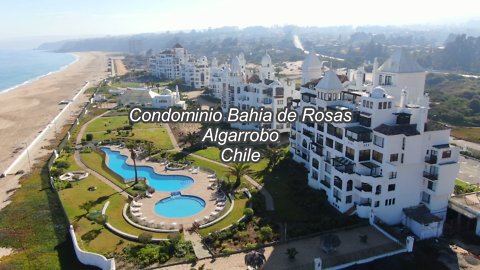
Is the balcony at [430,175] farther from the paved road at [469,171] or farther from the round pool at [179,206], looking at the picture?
the round pool at [179,206]

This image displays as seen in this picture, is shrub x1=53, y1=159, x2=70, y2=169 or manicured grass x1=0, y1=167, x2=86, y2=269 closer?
manicured grass x1=0, y1=167, x2=86, y2=269

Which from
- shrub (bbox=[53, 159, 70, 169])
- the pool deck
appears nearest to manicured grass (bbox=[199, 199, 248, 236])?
the pool deck

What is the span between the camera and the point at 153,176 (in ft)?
204

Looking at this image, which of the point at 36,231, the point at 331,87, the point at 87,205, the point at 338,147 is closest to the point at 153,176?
the point at 87,205

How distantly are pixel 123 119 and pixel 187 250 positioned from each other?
222 feet

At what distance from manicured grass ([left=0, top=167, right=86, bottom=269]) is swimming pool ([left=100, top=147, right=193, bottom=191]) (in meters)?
11.2

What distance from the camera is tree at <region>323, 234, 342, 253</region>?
127 ft

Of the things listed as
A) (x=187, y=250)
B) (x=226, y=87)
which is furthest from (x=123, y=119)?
(x=187, y=250)

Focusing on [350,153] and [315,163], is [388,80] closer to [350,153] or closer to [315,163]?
[350,153]

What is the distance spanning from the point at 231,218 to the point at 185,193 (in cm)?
1050

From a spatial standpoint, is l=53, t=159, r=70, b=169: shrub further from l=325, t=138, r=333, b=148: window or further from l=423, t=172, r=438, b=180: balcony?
l=423, t=172, r=438, b=180: balcony

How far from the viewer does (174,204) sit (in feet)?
171

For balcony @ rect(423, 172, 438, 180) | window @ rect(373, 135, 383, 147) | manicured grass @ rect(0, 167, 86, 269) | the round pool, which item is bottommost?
manicured grass @ rect(0, 167, 86, 269)

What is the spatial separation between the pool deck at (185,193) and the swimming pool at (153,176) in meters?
0.83
